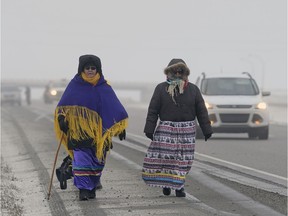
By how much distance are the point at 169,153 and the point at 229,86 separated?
40.7 feet

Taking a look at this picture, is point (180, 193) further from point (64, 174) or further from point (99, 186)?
point (64, 174)

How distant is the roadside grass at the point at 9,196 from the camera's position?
8273 millimetres

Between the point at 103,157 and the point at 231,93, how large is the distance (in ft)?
40.9

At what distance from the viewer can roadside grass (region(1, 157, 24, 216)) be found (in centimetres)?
827

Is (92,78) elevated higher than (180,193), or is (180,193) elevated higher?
(92,78)

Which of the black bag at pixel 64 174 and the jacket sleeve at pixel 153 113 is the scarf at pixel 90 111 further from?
the black bag at pixel 64 174

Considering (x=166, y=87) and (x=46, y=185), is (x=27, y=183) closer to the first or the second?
(x=46, y=185)

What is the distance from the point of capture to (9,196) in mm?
9367

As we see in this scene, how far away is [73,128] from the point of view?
9.49 metres

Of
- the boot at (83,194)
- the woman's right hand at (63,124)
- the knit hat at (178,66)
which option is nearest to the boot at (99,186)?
the boot at (83,194)

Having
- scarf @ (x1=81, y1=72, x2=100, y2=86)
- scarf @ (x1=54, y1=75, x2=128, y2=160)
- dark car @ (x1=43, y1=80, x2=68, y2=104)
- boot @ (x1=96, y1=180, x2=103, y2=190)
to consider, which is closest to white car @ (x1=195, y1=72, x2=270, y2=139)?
boot @ (x1=96, y1=180, x2=103, y2=190)

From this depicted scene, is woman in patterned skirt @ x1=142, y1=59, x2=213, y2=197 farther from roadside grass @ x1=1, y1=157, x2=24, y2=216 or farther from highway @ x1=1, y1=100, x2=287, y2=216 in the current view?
roadside grass @ x1=1, y1=157, x2=24, y2=216

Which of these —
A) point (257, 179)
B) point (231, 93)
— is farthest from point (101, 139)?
point (231, 93)

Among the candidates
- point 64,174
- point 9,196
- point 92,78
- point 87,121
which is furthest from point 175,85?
point 9,196
